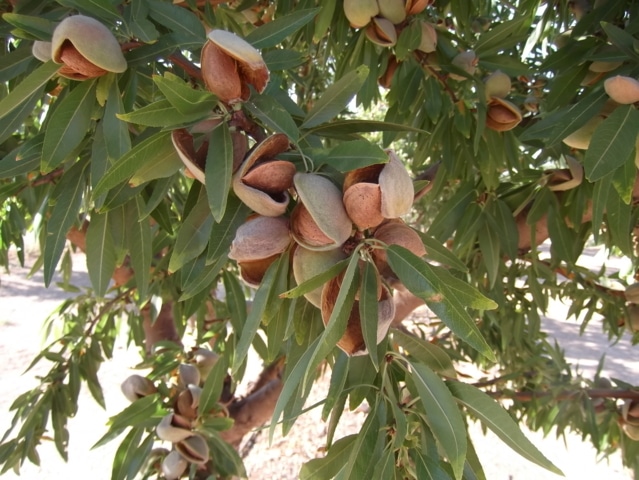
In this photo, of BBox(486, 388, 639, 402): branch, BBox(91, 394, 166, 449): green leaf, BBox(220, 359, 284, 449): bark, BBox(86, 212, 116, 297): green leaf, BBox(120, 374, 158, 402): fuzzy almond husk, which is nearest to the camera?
BBox(86, 212, 116, 297): green leaf

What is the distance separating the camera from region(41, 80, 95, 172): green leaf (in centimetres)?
62

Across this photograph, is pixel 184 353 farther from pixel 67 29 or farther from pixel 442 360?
pixel 67 29

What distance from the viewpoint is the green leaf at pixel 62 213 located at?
699 mm

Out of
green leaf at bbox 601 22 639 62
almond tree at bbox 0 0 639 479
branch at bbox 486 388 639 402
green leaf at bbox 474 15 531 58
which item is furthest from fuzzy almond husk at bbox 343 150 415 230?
branch at bbox 486 388 639 402

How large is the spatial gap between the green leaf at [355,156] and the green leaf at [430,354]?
0.91 ft

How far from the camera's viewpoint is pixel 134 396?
142 cm

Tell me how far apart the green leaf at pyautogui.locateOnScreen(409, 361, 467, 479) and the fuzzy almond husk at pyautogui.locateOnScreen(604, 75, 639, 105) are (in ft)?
1.59

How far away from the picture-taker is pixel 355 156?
0.49 meters

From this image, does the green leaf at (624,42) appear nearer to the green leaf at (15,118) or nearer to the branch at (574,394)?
the green leaf at (15,118)

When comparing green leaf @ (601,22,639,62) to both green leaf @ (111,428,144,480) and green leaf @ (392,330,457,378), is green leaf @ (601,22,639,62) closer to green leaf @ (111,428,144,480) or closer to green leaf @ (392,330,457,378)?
green leaf @ (392,330,457,378)

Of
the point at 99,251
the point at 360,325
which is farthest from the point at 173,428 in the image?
the point at 360,325

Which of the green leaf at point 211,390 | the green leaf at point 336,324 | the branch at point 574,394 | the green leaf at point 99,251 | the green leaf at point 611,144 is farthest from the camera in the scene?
the branch at point 574,394

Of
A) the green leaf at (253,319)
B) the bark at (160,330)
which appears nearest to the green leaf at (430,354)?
the green leaf at (253,319)

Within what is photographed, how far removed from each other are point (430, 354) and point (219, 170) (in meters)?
0.36
